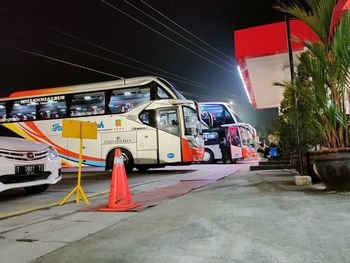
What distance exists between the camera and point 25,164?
7.36m

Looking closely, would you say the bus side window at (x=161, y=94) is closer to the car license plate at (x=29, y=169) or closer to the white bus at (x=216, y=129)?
the car license plate at (x=29, y=169)

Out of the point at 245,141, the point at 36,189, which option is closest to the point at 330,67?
the point at 36,189

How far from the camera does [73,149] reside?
632 inches

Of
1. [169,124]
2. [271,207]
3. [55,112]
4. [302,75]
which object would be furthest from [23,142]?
[55,112]

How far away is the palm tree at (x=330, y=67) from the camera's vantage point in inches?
252

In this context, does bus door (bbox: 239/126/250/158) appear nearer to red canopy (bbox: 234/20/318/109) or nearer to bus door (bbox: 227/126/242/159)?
bus door (bbox: 227/126/242/159)

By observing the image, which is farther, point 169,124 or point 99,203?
point 169,124

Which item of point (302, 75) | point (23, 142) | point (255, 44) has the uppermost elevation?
point (255, 44)

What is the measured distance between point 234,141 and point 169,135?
9950mm

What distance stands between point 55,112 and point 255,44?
884 cm

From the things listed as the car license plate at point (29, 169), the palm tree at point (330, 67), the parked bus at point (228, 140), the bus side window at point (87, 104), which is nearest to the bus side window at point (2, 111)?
the bus side window at point (87, 104)

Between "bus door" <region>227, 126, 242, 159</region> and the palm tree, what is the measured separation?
55.8 feet

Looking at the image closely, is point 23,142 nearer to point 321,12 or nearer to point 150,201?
point 150,201

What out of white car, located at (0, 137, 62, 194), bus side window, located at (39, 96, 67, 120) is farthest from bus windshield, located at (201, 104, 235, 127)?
white car, located at (0, 137, 62, 194)
